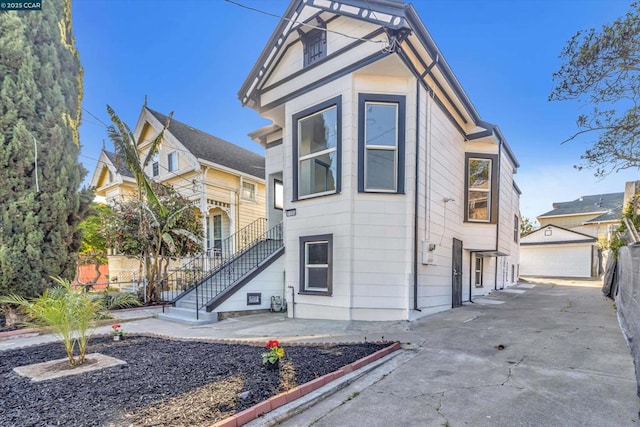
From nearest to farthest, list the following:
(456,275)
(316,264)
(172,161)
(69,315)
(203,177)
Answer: (69,315) → (316,264) → (456,275) → (203,177) → (172,161)

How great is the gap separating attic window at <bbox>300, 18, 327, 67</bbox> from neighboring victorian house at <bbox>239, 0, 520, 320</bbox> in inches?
1.1

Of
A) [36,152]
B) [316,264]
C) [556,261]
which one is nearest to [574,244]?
[556,261]

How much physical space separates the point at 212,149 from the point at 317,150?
31.4 ft

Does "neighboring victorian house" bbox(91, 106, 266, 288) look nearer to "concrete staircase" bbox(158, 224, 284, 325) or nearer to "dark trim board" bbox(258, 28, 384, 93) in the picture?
"concrete staircase" bbox(158, 224, 284, 325)

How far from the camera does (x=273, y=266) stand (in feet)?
28.4

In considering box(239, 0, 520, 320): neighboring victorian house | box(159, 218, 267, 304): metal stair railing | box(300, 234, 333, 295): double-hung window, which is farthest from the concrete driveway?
box(159, 218, 267, 304): metal stair railing

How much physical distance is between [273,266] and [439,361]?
5337 mm

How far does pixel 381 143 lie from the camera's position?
7145mm

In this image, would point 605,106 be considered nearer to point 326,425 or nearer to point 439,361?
point 439,361

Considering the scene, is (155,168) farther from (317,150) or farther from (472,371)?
(472,371)

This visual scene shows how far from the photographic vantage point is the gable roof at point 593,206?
Result: 28.0 m

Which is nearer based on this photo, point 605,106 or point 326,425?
point 326,425

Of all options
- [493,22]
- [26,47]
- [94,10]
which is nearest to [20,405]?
[26,47]

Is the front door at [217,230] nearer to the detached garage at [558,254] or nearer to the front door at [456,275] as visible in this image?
the front door at [456,275]
